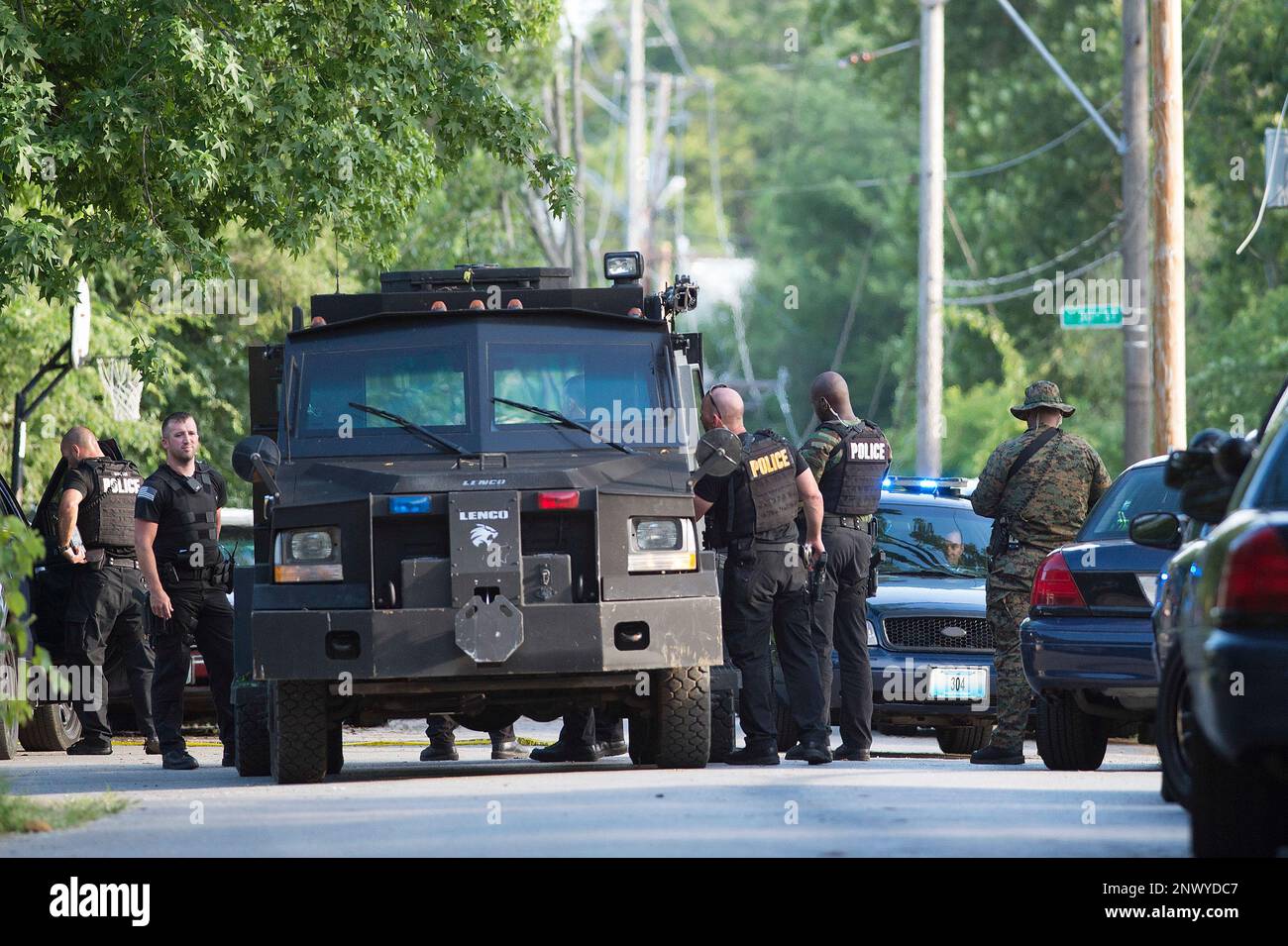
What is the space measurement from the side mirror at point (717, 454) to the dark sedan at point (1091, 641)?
1.70m

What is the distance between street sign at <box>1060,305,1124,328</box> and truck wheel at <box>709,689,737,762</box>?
314 inches

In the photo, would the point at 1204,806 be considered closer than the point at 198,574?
Yes

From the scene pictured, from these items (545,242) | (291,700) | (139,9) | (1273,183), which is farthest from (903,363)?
(291,700)

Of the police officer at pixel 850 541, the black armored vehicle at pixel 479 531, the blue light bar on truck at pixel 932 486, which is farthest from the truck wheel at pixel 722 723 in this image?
the blue light bar on truck at pixel 932 486

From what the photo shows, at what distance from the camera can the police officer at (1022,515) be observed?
1320 cm

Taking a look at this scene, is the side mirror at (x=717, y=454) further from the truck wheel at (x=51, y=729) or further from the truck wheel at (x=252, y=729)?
the truck wheel at (x=51, y=729)

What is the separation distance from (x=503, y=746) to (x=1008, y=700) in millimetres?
3012

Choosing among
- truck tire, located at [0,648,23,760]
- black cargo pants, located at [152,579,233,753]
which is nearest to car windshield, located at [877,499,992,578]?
black cargo pants, located at [152,579,233,753]

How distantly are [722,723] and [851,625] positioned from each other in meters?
1.30

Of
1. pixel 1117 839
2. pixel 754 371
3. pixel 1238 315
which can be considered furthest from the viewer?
pixel 754 371

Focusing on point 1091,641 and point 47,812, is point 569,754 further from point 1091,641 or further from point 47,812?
point 47,812

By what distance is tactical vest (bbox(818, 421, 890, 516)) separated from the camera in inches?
521

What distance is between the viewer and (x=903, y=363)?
5328 centimetres
